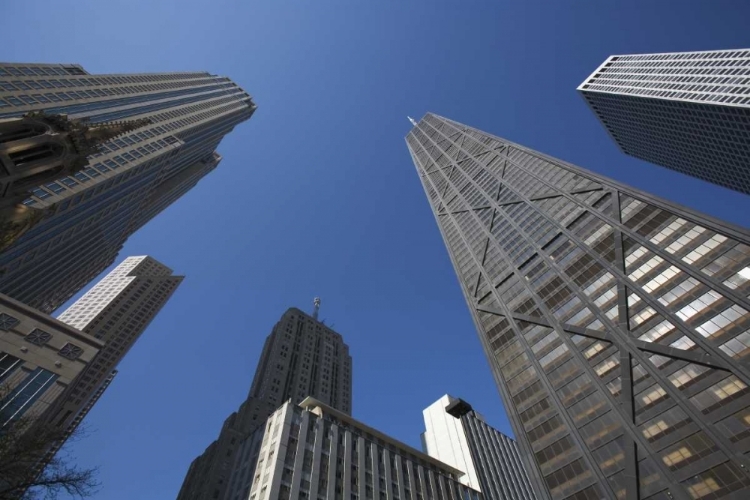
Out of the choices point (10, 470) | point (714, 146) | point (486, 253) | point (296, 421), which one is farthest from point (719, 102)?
point (10, 470)

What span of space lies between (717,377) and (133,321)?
16581cm

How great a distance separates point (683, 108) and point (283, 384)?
15616 cm

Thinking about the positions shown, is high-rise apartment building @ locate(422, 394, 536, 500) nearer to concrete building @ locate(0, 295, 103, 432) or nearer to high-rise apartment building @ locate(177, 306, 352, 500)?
high-rise apartment building @ locate(177, 306, 352, 500)

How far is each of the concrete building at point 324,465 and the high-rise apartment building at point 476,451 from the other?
29353 millimetres

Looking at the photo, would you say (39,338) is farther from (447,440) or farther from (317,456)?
(447,440)

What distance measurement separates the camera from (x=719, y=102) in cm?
12438

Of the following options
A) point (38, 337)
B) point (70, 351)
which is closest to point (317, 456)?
point (70, 351)

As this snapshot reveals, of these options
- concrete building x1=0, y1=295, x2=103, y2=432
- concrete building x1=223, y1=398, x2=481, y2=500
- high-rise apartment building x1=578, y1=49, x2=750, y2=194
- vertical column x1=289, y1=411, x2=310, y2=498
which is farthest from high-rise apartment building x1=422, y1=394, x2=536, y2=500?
high-rise apartment building x1=578, y1=49, x2=750, y2=194

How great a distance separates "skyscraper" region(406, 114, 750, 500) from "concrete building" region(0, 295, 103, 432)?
5335 centimetres

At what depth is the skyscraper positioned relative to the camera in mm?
35875

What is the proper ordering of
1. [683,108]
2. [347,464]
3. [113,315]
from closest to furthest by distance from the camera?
[347,464] < [683,108] < [113,315]

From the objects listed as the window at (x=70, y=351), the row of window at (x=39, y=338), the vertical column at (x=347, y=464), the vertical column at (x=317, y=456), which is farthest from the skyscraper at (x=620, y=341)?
the row of window at (x=39, y=338)

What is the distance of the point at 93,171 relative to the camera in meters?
75.4

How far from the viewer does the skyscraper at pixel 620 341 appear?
3588 cm
